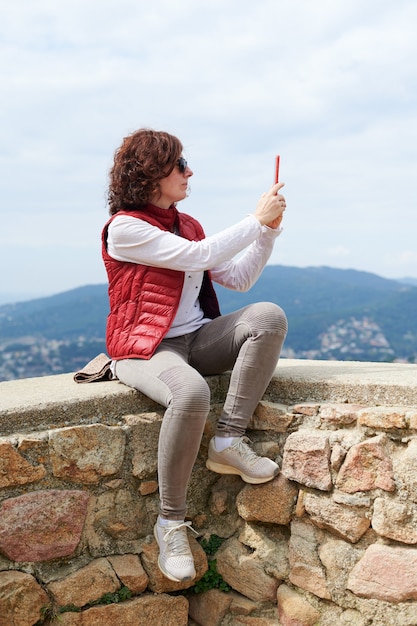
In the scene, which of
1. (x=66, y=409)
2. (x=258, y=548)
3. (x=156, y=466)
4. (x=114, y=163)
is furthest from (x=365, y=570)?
(x=114, y=163)

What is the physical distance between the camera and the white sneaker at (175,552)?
112 inches

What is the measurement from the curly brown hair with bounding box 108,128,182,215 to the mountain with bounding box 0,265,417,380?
3776 centimetres

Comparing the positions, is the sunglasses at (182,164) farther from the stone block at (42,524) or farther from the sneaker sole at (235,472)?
the stone block at (42,524)

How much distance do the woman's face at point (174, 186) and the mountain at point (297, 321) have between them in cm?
3774

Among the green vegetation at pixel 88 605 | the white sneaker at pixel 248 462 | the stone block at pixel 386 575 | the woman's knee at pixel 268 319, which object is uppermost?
the woman's knee at pixel 268 319

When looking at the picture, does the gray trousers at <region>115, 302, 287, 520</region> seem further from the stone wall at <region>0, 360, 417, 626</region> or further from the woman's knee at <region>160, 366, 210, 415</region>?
the stone wall at <region>0, 360, 417, 626</region>

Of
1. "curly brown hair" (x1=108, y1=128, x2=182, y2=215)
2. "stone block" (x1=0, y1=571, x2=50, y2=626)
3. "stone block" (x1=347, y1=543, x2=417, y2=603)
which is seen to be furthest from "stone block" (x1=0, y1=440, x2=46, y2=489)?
"stone block" (x1=347, y1=543, x2=417, y2=603)

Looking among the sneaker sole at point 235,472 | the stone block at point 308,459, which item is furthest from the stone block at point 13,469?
the stone block at point 308,459

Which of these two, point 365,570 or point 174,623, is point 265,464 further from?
point 174,623

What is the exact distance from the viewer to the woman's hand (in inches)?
124

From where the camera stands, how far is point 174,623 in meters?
3.10

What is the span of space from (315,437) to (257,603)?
0.77 metres

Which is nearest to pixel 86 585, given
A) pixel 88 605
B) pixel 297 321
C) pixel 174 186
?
pixel 88 605

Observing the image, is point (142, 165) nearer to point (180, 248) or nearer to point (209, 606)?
point (180, 248)
